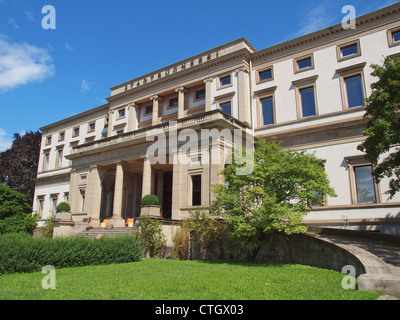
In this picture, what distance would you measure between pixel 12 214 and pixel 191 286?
79.4 ft

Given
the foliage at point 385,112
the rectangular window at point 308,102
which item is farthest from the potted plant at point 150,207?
the rectangular window at point 308,102

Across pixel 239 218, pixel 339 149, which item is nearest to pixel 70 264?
pixel 239 218

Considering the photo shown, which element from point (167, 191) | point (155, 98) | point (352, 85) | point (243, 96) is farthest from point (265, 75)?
point (167, 191)

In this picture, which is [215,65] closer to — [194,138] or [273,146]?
[194,138]

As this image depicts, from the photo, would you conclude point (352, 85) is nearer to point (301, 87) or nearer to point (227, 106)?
point (301, 87)

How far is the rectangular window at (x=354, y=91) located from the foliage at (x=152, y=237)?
16.5m

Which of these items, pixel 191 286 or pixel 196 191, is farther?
pixel 196 191

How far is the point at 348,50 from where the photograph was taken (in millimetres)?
24328

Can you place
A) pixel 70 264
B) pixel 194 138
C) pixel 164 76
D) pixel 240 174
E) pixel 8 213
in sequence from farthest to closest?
1. pixel 164 76
2. pixel 8 213
3. pixel 194 138
4. pixel 240 174
5. pixel 70 264

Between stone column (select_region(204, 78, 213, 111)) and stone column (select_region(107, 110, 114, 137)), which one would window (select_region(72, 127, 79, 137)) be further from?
stone column (select_region(204, 78, 213, 111))

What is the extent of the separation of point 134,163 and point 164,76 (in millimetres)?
9614

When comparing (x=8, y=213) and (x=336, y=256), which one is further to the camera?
(x=8, y=213)

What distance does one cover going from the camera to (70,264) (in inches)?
553

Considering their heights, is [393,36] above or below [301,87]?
above
